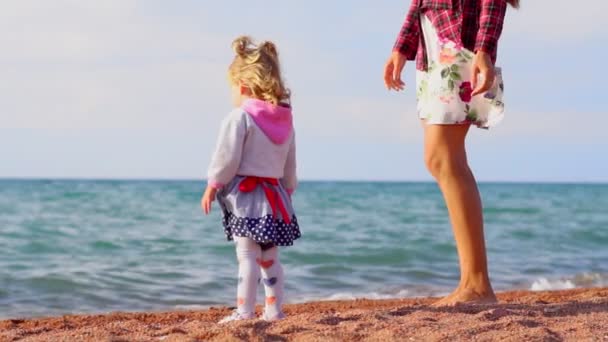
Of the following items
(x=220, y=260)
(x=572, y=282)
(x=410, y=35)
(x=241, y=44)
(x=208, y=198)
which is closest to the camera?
(x=208, y=198)

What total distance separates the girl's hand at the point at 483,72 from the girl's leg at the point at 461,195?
0.27 metres

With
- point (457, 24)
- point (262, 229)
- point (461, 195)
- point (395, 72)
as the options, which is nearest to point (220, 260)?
point (395, 72)

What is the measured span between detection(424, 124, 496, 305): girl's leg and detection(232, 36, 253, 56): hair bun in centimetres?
92

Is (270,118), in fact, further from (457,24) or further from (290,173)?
(457,24)

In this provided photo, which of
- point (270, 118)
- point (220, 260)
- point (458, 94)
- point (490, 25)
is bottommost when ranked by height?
point (220, 260)

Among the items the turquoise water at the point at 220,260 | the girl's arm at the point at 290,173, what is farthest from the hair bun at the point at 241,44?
the turquoise water at the point at 220,260

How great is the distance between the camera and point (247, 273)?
3936 millimetres

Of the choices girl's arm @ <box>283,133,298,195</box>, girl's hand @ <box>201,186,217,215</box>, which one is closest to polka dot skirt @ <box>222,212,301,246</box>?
girl's hand @ <box>201,186,217,215</box>

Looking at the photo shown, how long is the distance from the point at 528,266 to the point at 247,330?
6.29 metres

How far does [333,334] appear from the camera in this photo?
136 inches

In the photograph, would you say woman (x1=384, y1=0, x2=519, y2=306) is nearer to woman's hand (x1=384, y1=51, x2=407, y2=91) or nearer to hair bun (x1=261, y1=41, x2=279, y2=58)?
woman's hand (x1=384, y1=51, x2=407, y2=91)

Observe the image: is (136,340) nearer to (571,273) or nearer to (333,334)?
(333,334)

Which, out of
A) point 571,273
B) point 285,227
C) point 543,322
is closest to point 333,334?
point 285,227

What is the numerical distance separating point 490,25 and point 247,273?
1535 mm
